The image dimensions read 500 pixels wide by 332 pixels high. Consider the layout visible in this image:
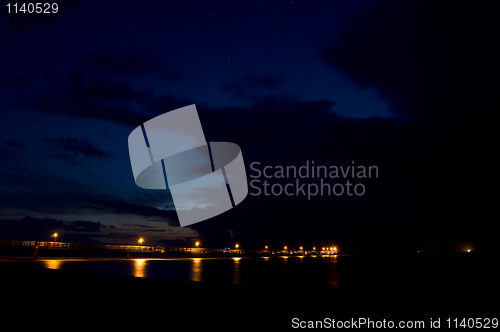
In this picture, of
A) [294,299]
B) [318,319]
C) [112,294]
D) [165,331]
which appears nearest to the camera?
[165,331]

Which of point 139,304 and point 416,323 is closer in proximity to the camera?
point 416,323

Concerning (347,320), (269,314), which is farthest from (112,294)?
(347,320)

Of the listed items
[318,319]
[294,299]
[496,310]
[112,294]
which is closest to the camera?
[318,319]

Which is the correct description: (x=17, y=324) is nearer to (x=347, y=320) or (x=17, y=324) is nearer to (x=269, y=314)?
(x=269, y=314)

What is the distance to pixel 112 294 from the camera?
330 inches

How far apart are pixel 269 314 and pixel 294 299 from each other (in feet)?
3.03

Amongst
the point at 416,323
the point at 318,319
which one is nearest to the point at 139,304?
the point at 318,319

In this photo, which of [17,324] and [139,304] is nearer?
[17,324]

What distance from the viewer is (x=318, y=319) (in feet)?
21.1

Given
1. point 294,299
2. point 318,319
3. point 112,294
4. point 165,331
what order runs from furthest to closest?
point 112,294
point 294,299
point 318,319
point 165,331

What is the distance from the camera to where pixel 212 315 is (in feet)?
21.6

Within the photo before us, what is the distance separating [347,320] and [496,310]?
4315 mm

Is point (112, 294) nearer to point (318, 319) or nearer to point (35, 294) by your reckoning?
point (35, 294)

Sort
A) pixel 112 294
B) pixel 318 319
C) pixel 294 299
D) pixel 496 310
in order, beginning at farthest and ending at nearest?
pixel 112 294 < pixel 496 310 < pixel 294 299 < pixel 318 319
